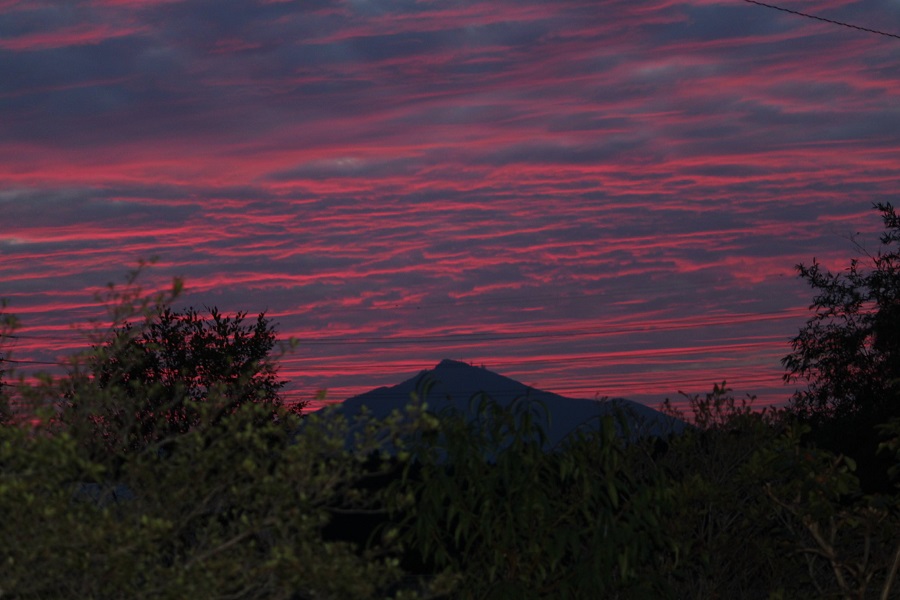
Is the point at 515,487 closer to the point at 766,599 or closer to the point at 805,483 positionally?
the point at 805,483

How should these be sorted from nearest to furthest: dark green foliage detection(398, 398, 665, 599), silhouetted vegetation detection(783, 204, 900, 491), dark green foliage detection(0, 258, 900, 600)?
1. dark green foliage detection(0, 258, 900, 600)
2. dark green foliage detection(398, 398, 665, 599)
3. silhouetted vegetation detection(783, 204, 900, 491)

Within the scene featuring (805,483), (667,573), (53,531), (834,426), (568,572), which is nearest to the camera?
(53,531)

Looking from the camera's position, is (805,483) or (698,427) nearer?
(805,483)

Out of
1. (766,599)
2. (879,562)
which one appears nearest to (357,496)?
(879,562)

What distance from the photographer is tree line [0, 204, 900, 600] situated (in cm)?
637

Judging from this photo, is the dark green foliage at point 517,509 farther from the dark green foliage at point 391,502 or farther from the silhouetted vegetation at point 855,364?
the silhouetted vegetation at point 855,364

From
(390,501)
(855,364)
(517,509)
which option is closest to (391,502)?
(390,501)

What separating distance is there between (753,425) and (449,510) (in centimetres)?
556

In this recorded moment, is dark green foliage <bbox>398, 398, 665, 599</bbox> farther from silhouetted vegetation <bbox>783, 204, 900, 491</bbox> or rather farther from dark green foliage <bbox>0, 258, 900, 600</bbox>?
silhouetted vegetation <bbox>783, 204, 900, 491</bbox>

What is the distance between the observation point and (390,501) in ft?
27.5

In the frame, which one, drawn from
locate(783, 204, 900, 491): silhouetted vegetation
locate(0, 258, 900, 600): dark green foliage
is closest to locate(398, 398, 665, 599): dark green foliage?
locate(0, 258, 900, 600): dark green foliage

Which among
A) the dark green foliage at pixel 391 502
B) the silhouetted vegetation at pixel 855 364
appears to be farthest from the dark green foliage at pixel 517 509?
the silhouetted vegetation at pixel 855 364

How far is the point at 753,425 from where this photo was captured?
13.4 m

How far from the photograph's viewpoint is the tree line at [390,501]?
637 cm
